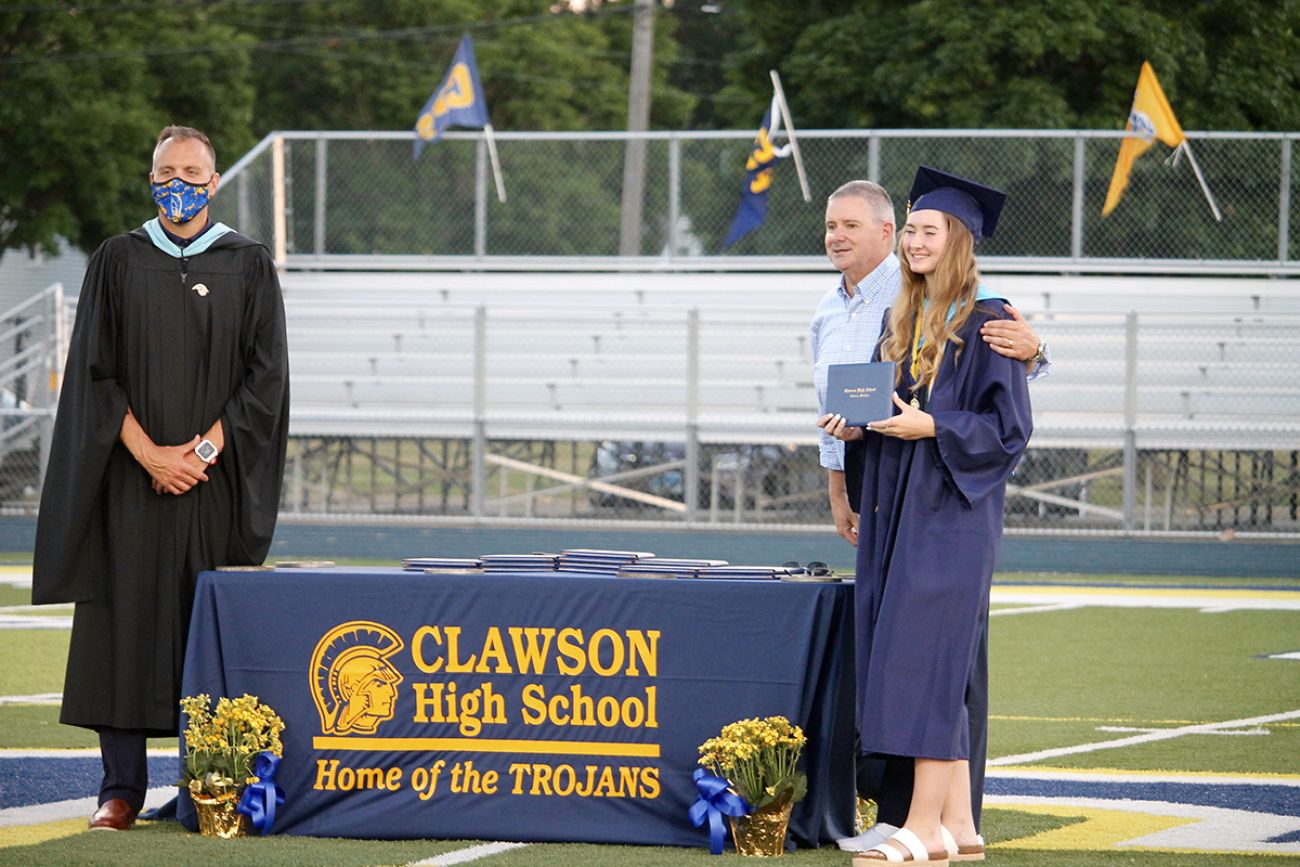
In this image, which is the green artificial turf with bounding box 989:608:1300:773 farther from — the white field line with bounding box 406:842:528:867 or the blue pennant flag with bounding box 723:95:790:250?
the blue pennant flag with bounding box 723:95:790:250

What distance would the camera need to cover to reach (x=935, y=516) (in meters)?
5.33

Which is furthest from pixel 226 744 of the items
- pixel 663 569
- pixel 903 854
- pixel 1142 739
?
pixel 1142 739

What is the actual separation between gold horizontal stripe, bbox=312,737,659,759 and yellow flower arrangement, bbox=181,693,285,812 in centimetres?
19

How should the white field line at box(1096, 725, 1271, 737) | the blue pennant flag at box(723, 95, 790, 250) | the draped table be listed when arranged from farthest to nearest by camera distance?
the blue pennant flag at box(723, 95, 790, 250) → the white field line at box(1096, 725, 1271, 737) → the draped table

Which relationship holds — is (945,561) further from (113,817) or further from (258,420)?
(113,817)

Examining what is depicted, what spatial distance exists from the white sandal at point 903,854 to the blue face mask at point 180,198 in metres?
Result: 2.87

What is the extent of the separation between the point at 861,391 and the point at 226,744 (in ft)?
6.98

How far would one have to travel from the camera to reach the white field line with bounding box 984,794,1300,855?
18.9 feet

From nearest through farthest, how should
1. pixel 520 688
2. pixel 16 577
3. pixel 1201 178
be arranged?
pixel 520 688 < pixel 16 577 < pixel 1201 178

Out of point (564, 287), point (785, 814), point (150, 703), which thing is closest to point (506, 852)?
point (785, 814)

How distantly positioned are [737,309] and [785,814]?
13.2 meters

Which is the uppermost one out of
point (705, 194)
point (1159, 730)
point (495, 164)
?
point (495, 164)

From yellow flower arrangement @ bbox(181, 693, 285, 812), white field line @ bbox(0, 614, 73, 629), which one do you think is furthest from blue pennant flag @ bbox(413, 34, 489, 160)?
yellow flower arrangement @ bbox(181, 693, 285, 812)

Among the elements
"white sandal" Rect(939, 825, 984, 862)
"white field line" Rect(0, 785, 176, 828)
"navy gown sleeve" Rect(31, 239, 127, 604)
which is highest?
"navy gown sleeve" Rect(31, 239, 127, 604)
